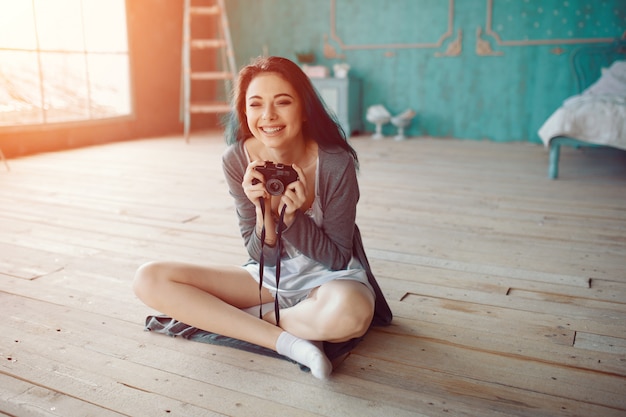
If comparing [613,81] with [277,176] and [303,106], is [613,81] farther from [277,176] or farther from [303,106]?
[277,176]

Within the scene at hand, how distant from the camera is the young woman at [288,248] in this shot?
1.30 m

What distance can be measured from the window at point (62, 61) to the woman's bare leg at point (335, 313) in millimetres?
4000

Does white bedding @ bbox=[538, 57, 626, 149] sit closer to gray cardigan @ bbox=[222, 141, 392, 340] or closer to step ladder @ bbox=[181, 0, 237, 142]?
gray cardigan @ bbox=[222, 141, 392, 340]

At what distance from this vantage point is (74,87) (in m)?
5.05

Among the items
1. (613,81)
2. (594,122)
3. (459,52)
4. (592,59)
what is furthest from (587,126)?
(459,52)

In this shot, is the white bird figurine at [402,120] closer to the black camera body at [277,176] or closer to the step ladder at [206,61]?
the step ladder at [206,61]

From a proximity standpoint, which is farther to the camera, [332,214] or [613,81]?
[613,81]

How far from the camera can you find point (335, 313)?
1282mm

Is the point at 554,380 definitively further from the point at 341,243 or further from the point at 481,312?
the point at 341,243

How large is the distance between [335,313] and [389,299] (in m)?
0.52

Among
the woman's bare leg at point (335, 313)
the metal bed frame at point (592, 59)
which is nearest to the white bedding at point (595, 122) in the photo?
the metal bed frame at point (592, 59)

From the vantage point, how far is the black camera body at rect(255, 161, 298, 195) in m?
1.26

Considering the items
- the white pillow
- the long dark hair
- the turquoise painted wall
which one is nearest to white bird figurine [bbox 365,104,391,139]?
the turquoise painted wall

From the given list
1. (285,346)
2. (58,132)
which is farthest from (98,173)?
(285,346)
